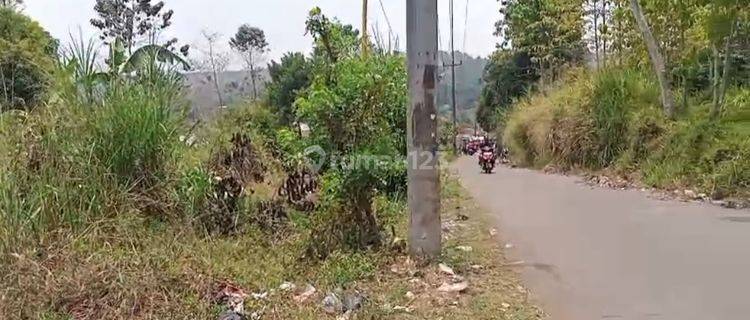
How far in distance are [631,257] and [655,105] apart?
9184 millimetres

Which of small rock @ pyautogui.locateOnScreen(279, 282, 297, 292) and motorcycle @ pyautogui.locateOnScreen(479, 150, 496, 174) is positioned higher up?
small rock @ pyautogui.locateOnScreen(279, 282, 297, 292)

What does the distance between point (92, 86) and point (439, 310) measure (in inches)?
138

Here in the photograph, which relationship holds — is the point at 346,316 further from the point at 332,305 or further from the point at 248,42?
the point at 248,42

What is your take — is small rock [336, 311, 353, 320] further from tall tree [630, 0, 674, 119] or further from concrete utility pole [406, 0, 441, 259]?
tall tree [630, 0, 674, 119]

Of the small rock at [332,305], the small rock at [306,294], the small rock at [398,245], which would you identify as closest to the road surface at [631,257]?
the small rock at [398,245]

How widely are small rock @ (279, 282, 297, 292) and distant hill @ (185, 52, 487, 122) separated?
5.71ft

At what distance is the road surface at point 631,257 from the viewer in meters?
4.07

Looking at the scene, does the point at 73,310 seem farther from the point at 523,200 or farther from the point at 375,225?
the point at 523,200

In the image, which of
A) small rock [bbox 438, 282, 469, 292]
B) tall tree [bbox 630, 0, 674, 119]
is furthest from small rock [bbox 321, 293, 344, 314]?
tall tree [bbox 630, 0, 674, 119]

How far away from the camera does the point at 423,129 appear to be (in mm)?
4910

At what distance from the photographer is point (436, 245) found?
4.94 m

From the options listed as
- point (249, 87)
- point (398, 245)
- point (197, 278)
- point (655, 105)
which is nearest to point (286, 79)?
point (249, 87)

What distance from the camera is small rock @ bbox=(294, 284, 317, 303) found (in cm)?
401

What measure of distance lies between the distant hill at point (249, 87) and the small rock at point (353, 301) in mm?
1727
